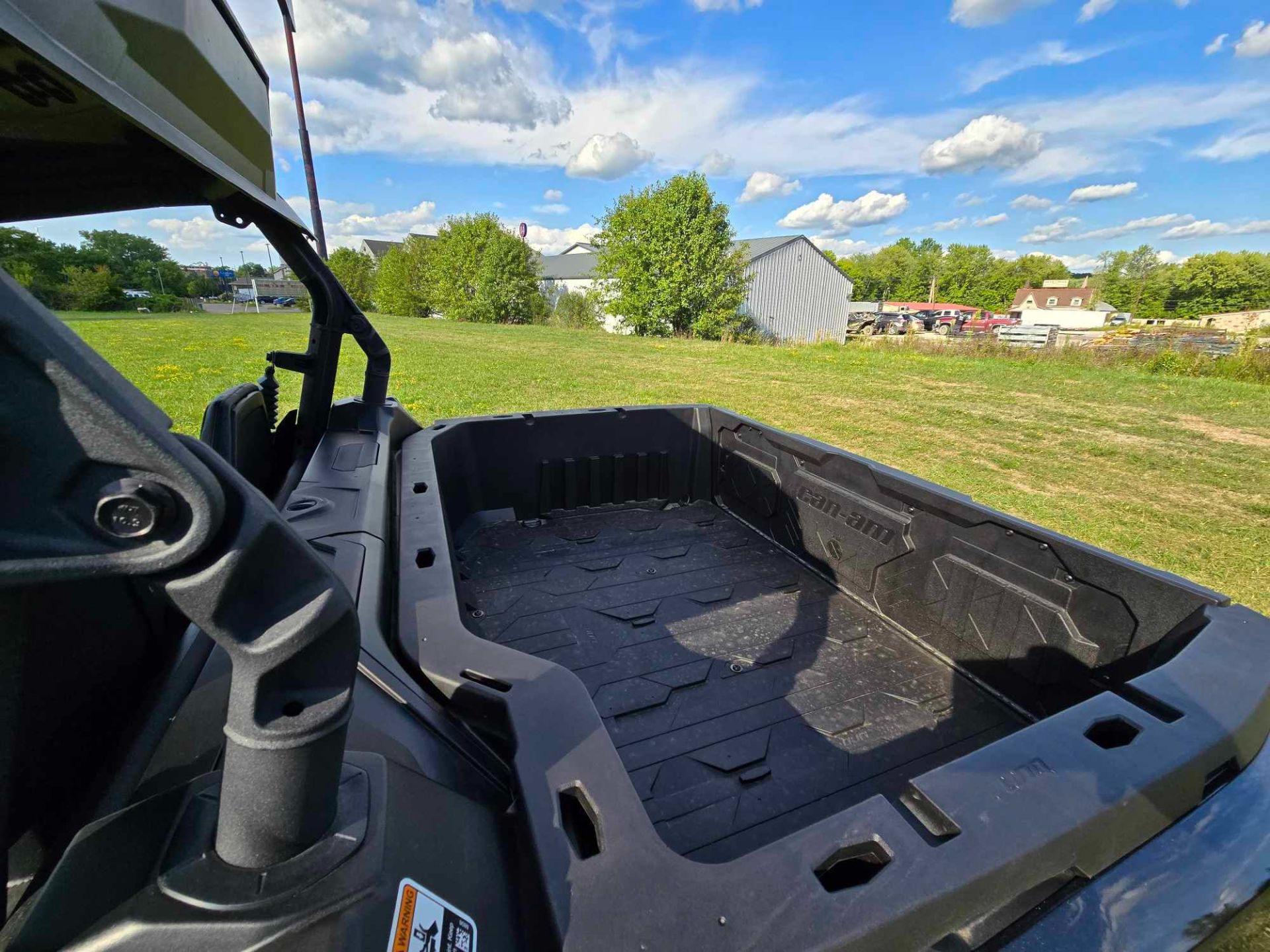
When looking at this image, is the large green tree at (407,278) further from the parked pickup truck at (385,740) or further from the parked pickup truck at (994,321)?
the parked pickup truck at (994,321)

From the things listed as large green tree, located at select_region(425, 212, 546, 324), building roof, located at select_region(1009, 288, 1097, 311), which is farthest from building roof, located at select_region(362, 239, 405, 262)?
building roof, located at select_region(1009, 288, 1097, 311)

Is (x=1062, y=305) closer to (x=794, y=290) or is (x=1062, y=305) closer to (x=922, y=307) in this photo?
(x=922, y=307)

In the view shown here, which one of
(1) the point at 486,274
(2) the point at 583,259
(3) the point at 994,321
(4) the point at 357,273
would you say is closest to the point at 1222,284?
(3) the point at 994,321

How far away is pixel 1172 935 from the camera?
0.84m

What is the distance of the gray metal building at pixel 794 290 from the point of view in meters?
32.1

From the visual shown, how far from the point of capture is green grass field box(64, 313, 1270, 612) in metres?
3.24

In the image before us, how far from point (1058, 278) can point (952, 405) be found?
106276 millimetres

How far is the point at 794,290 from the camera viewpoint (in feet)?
112

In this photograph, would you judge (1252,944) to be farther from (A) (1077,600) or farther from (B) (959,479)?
(B) (959,479)

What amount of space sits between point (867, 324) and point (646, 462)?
49497 millimetres

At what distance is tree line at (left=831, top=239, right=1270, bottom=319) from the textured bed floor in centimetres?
7631

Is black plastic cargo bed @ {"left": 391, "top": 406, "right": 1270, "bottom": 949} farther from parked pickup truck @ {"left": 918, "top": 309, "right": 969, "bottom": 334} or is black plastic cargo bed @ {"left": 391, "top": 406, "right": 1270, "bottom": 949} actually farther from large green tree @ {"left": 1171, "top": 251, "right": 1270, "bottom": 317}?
large green tree @ {"left": 1171, "top": 251, "right": 1270, "bottom": 317}

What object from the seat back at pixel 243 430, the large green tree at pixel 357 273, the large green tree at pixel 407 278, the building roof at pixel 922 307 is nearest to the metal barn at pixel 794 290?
the large green tree at pixel 407 278

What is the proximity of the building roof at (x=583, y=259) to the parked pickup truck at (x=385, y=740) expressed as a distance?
2757 cm
